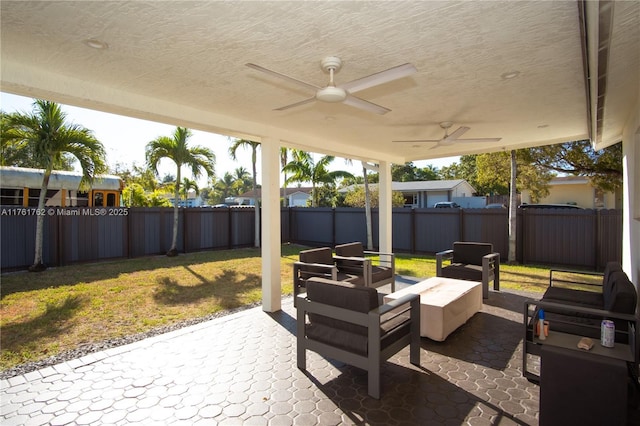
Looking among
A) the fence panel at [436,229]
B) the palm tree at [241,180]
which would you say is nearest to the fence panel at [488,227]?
the fence panel at [436,229]

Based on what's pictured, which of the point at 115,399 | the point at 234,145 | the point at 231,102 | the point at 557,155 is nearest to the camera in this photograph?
the point at 115,399

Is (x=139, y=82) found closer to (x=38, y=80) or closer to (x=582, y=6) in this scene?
(x=38, y=80)

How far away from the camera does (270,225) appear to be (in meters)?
5.26

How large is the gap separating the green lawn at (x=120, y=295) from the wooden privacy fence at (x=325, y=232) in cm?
73

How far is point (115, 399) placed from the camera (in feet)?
9.45

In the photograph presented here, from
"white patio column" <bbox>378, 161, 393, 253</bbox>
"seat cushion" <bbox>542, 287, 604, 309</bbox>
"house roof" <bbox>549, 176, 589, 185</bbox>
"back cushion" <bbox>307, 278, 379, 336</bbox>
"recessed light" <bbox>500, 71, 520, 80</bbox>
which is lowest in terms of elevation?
"seat cushion" <bbox>542, 287, 604, 309</bbox>

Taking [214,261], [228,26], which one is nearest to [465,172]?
[214,261]

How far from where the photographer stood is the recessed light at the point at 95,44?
2.57 meters

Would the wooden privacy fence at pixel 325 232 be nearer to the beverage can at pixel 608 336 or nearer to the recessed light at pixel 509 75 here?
the recessed light at pixel 509 75

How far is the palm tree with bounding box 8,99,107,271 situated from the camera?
734 centimetres

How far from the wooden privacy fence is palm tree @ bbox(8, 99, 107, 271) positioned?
2.01ft

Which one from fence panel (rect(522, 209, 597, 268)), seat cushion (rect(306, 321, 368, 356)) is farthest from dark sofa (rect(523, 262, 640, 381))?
fence panel (rect(522, 209, 597, 268))

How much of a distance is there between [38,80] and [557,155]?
10876 mm

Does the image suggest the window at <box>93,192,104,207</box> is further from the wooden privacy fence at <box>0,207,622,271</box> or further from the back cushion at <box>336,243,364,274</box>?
the back cushion at <box>336,243,364,274</box>
